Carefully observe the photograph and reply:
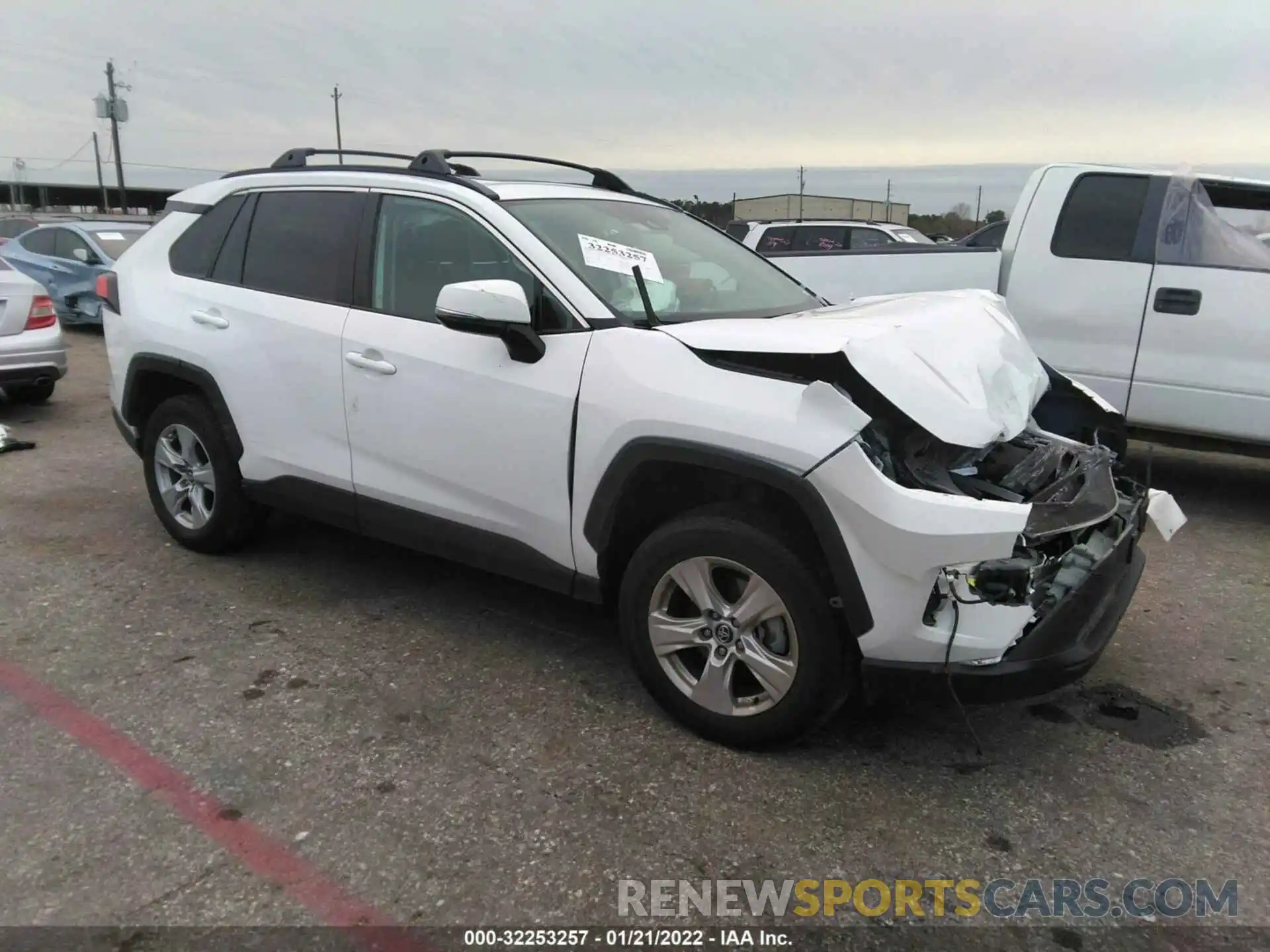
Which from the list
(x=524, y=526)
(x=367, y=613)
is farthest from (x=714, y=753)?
(x=367, y=613)

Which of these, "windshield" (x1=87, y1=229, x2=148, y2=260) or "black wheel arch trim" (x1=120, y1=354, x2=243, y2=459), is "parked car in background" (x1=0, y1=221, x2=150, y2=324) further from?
"black wheel arch trim" (x1=120, y1=354, x2=243, y2=459)

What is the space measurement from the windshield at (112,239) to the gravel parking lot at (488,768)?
8853 mm

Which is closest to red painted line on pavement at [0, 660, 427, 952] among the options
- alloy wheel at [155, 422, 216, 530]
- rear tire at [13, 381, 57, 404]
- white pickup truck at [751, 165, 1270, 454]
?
alloy wheel at [155, 422, 216, 530]

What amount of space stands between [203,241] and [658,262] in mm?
2300

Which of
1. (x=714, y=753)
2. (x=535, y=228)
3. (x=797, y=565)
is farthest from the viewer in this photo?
(x=535, y=228)

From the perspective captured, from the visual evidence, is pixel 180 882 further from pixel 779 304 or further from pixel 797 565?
pixel 779 304

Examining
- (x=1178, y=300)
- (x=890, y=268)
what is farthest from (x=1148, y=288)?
(x=890, y=268)

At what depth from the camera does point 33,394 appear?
8.20 meters

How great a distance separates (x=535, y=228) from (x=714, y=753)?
76.0 inches

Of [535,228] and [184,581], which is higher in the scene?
[535,228]

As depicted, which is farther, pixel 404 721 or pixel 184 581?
pixel 184 581

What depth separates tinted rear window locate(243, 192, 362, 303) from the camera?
13.0 ft

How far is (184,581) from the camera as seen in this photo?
4.42 m

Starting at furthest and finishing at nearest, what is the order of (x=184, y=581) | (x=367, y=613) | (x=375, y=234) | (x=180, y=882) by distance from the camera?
(x=184, y=581), (x=367, y=613), (x=375, y=234), (x=180, y=882)
